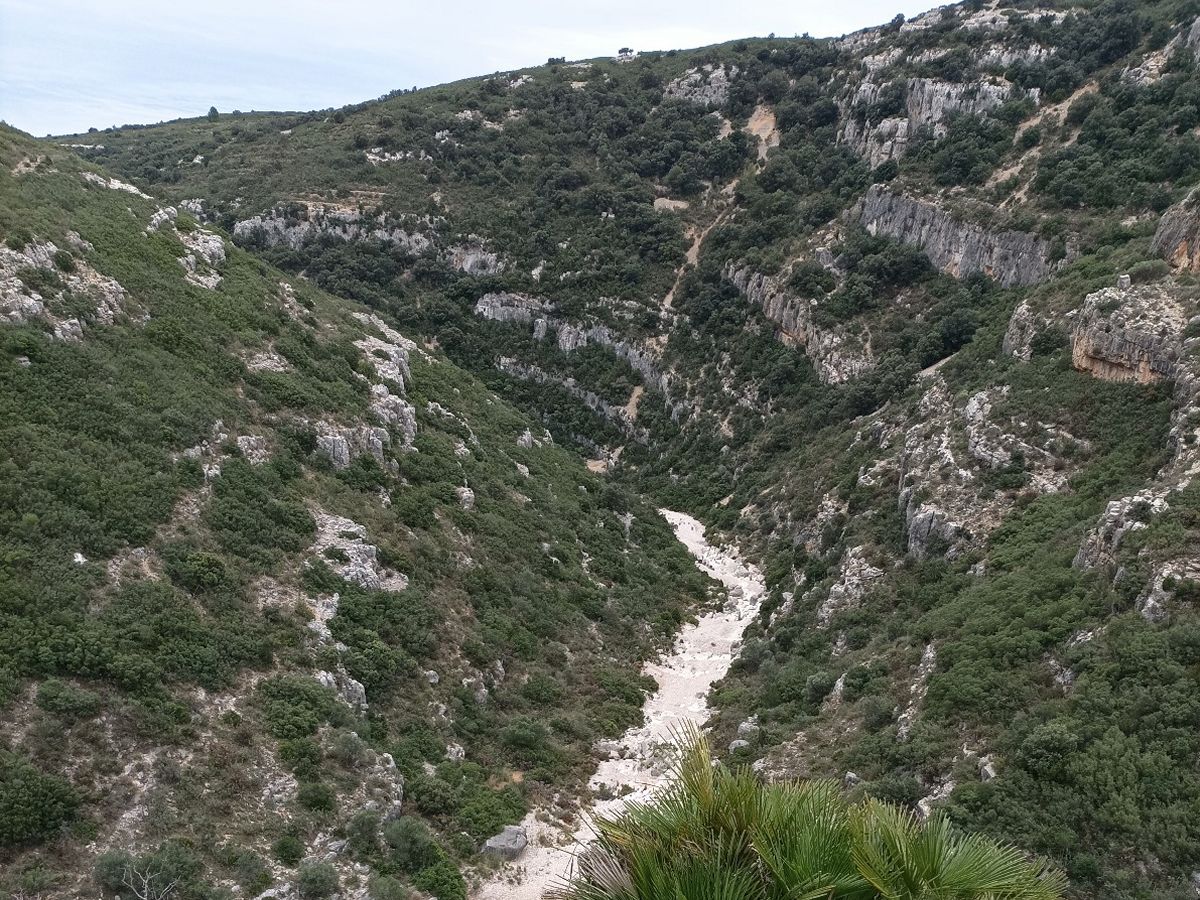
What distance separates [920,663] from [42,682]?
1145 inches

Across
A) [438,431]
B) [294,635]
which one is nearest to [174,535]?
[294,635]

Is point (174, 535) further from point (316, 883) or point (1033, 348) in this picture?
point (1033, 348)

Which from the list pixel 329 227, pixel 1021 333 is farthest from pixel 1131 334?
pixel 329 227

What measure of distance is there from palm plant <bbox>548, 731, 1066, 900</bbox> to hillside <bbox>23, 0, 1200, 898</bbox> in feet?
44.9

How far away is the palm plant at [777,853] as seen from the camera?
Answer: 539 cm

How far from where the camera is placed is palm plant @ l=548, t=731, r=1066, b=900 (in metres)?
5.39

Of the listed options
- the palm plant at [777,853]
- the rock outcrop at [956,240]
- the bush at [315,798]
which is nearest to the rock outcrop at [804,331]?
the rock outcrop at [956,240]

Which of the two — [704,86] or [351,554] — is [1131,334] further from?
[704,86]

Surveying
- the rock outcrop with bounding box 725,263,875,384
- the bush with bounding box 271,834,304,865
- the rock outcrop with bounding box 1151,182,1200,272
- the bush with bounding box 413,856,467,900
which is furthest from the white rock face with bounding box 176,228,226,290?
the rock outcrop with bounding box 1151,182,1200,272

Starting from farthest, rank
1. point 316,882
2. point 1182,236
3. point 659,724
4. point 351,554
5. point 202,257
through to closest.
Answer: point 202,257 < point 1182,236 < point 659,724 < point 351,554 < point 316,882

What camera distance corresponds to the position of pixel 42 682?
64.5 ft

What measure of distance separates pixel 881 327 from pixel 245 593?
5524 centimetres

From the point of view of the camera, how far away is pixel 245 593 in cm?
2597

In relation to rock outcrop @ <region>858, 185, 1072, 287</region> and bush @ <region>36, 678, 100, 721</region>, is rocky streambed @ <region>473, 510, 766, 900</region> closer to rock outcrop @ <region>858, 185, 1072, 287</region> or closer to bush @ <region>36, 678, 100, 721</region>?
bush @ <region>36, 678, 100, 721</region>
